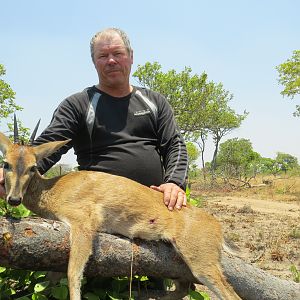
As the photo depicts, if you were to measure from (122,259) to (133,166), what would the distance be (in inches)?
49.9

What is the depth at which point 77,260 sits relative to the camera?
4234 mm

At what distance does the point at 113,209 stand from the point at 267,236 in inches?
339

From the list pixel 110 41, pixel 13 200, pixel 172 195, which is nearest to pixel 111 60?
pixel 110 41

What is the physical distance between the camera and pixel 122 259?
444cm

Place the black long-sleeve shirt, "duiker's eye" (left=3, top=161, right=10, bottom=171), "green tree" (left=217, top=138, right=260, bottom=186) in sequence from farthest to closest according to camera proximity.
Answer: "green tree" (left=217, top=138, right=260, bottom=186)
the black long-sleeve shirt
"duiker's eye" (left=3, top=161, right=10, bottom=171)

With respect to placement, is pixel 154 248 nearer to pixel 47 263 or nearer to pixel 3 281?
pixel 47 263

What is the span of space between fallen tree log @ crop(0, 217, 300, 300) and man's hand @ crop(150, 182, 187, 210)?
442 mm

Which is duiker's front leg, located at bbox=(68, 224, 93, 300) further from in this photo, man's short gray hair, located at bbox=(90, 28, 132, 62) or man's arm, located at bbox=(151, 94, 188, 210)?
man's short gray hair, located at bbox=(90, 28, 132, 62)

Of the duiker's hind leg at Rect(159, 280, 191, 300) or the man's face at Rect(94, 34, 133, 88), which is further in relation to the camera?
the man's face at Rect(94, 34, 133, 88)

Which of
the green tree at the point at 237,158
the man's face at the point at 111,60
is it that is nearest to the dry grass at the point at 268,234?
the man's face at the point at 111,60

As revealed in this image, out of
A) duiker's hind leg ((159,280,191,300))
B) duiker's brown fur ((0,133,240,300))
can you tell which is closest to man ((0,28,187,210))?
duiker's brown fur ((0,133,240,300))

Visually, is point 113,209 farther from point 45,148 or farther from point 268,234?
point 268,234

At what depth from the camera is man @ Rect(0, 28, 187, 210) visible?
5.32 meters

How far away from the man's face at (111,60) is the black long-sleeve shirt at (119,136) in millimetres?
207
